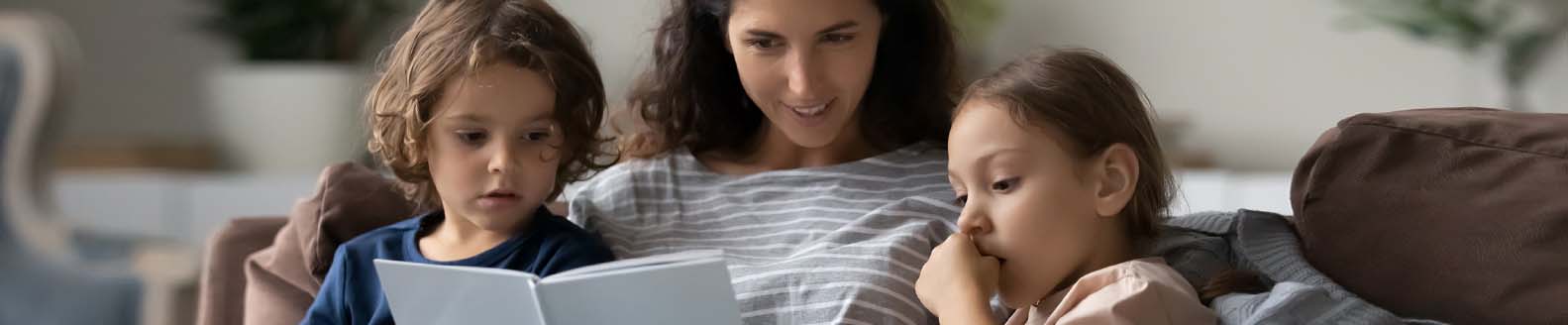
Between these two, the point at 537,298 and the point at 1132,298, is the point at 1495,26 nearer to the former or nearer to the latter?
the point at 1132,298

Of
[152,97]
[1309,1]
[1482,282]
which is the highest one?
[1482,282]

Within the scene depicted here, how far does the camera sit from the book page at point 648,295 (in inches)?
52.8

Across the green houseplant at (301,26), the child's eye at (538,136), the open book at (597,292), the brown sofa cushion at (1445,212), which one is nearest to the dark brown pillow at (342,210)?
the child's eye at (538,136)

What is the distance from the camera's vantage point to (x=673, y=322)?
1.39 m

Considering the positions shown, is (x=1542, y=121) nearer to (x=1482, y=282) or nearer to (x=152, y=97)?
(x=1482, y=282)

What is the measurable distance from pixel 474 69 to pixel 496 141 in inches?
2.9

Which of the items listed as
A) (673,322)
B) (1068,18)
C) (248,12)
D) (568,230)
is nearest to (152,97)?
(248,12)

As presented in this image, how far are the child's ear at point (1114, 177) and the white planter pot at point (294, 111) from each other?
3.89 metres

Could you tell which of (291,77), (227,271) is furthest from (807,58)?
(291,77)

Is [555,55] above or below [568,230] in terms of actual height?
above

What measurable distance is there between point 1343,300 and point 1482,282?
11 centimetres

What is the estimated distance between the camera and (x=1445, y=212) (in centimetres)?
139

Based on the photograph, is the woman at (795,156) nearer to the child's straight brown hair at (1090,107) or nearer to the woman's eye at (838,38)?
the woman's eye at (838,38)

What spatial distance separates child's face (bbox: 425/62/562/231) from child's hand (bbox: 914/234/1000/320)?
17.4 inches
